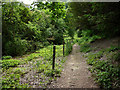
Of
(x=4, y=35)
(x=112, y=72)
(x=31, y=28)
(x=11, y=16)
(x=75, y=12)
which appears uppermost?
(x=75, y=12)

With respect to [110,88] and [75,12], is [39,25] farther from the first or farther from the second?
[110,88]

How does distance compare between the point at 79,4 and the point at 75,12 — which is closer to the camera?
the point at 79,4

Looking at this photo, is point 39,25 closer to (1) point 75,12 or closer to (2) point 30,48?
(2) point 30,48

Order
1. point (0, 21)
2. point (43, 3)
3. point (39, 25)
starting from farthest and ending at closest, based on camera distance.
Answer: point (39, 25) < point (0, 21) < point (43, 3)

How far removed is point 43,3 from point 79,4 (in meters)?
9.01

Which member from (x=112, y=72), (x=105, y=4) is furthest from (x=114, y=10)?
(x=112, y=72)

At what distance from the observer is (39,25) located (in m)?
13.8

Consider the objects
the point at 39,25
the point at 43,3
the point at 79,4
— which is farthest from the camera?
the point at 39,25

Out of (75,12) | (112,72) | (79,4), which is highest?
(79,4)

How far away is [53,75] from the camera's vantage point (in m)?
4.33

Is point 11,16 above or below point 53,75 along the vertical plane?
above

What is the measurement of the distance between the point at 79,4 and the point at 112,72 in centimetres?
922

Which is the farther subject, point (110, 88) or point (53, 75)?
point (53, 75)

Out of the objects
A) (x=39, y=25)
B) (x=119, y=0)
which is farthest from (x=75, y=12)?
(x=119, y=0)
